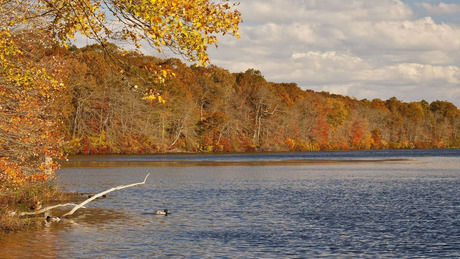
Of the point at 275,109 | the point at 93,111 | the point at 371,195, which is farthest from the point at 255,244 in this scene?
the point at 275,109

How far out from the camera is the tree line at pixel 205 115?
99.4 m

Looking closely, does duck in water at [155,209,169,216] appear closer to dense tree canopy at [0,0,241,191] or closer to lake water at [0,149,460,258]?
lake water at [0,149,460,258]

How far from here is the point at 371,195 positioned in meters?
37.8

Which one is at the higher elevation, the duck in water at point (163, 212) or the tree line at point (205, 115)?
the tree line at point (205, 115)

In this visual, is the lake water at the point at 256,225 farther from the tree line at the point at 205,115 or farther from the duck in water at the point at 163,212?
the tree line at the point at 205,115

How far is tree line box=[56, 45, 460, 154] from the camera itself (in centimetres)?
9938

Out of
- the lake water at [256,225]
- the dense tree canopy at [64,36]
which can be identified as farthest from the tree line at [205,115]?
the dense tree canopy at [64,36]

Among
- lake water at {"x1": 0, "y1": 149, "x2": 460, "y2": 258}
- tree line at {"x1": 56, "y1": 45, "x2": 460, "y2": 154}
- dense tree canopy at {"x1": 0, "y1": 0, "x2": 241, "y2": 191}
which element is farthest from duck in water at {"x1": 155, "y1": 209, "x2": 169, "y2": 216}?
tree line at {"x1": 56, "y1": 45, "x2": 460, "y2": 154}

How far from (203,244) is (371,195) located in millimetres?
20112

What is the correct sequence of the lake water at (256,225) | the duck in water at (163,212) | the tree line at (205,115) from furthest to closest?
the tree line at (205,115)
the duck in water at (163,212)
the lake water at (256,225)

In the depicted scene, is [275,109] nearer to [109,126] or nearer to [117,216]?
[109,126]

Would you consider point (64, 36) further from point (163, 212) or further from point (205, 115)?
point (205, 115)

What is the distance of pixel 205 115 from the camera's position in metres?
124

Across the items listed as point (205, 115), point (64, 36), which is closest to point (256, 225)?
point (64, 36)
